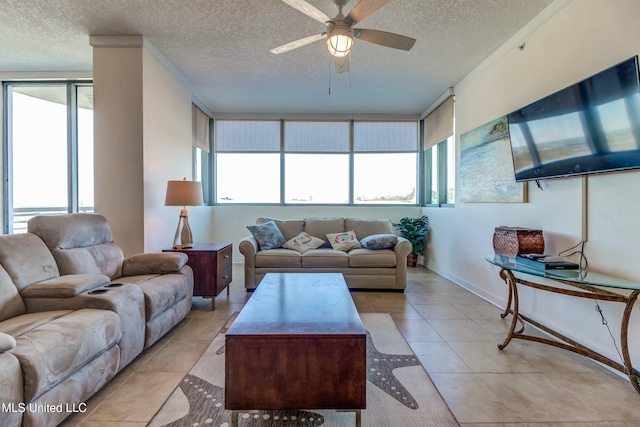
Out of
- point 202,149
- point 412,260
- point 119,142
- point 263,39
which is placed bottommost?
point 412,260

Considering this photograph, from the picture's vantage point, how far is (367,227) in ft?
15.3

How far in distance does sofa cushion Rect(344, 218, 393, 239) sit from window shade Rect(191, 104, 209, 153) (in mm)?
2804

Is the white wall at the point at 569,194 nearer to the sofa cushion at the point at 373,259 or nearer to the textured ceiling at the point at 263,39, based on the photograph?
the textured ceiling at the point at 263,39

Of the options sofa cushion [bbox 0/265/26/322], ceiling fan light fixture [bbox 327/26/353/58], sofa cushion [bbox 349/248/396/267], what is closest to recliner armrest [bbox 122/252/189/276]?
sofa cushion [bbox 0/265/26/322]

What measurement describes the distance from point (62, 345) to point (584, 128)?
3373 mm

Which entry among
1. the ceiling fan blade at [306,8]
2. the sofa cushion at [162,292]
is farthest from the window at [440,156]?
the sofa cushion at [162,292]

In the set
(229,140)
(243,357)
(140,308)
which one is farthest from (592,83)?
(229,140)

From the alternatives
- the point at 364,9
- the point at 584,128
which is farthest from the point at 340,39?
the point at 584,128

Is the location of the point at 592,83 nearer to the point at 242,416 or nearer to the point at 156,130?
the point at 242,416

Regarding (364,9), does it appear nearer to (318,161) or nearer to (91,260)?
(91,260)

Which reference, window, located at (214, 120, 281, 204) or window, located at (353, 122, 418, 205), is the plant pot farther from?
window, located at (214, 120, 281, 204)

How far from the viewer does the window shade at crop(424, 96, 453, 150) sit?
4.55 m

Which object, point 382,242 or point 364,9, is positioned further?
point 382,242

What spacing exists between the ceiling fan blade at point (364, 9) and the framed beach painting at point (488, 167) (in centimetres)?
192
